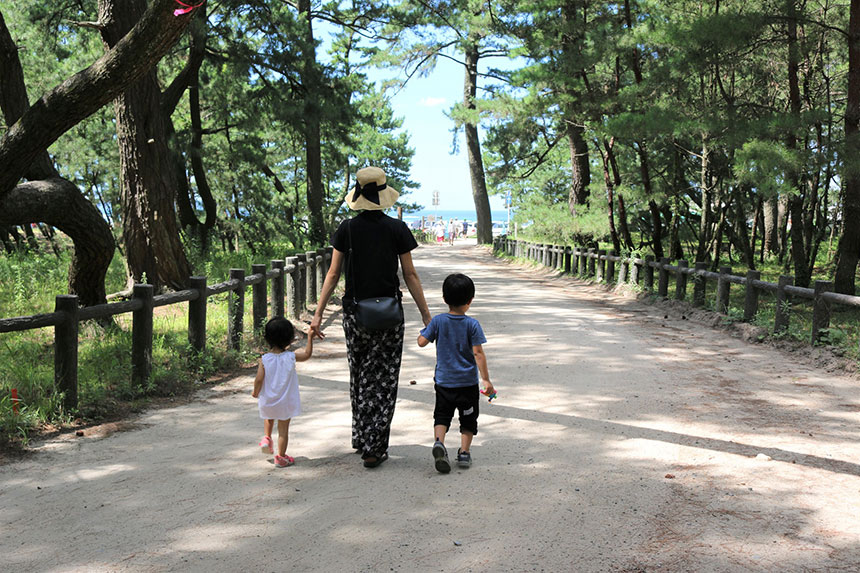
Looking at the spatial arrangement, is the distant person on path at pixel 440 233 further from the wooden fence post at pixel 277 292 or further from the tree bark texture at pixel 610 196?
the wooden fence post at pixel 277 292

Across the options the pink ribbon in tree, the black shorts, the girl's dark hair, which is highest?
the pink ribbon in tree

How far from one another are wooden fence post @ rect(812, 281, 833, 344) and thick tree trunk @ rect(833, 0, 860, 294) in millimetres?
1775

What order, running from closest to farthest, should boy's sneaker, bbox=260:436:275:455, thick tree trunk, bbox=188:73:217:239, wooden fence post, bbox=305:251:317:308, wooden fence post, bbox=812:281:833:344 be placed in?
boy's sneaker, bbox=260:436:275:455
wooden fence post, bbox=812:281:833:344
wooden fence post, bbox=305:251:317:308
thick tree trunk, bbox=188:73:217:239

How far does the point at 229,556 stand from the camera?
12.1 ft

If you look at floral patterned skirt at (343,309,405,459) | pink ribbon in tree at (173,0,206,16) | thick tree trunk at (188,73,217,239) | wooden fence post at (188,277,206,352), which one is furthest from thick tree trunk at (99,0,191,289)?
floral patterned skirt at (343,309,405,459)

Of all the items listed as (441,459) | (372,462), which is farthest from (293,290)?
(441,459)

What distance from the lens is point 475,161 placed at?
4506cm

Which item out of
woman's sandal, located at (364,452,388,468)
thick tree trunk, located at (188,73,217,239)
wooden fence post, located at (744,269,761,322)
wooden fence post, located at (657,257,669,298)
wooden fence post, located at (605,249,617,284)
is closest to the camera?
woman's sandal, located at (364,452,388,468)

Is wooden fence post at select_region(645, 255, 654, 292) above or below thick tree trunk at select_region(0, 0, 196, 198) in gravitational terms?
below

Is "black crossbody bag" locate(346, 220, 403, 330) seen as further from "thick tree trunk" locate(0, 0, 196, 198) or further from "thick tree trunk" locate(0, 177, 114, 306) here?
"thick tree trunk" locate(0, 177, 114, 306)

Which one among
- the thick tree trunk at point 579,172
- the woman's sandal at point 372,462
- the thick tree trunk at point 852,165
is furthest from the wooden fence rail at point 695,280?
the woman's sandal at point 372,462

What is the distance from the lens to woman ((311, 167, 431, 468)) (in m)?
5.12

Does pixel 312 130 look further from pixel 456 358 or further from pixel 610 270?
pixel 456 358

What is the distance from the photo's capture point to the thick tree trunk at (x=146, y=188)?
1153 cm
